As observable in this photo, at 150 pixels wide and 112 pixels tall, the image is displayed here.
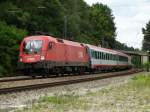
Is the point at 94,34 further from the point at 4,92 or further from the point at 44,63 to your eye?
the point at 4,92

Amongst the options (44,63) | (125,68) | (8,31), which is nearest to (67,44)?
(44,63)

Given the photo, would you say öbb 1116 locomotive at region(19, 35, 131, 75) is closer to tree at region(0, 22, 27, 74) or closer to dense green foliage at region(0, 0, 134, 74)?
tree at region(0, 22, 27, 74)

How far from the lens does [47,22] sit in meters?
78.2

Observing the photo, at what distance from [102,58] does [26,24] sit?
1405cm

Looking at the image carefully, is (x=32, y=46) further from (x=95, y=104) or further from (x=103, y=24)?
(x=103, y=24)

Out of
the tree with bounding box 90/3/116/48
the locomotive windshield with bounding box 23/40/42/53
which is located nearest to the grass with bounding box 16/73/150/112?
the locomotive windshield with bounding box 23/40/42/53

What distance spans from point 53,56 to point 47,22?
39.7 metres

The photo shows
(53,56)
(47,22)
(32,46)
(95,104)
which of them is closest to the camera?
(95,104)

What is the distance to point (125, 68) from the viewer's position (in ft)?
272

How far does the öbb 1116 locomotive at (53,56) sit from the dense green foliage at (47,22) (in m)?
6.88

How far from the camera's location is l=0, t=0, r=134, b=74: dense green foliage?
50.4m

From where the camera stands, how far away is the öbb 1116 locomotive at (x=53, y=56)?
37438mm

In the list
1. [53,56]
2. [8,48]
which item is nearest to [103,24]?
[8,48]

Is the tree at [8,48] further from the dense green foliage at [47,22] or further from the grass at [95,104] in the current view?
the grass at [95,104]
